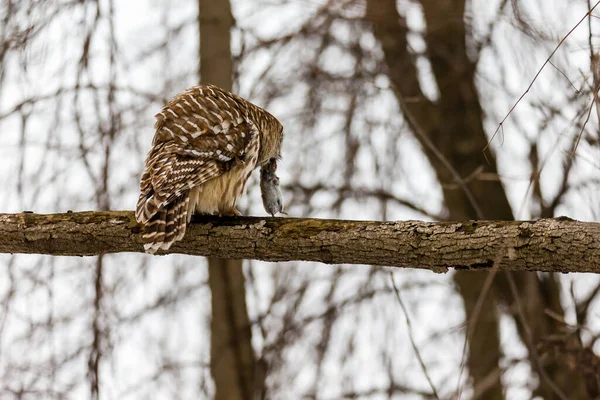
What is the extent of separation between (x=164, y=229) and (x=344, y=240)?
36.3 inches

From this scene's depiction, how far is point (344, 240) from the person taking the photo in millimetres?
3641

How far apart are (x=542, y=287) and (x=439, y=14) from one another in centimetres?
248

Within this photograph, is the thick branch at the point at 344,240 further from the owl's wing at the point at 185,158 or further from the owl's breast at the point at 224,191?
the owl's breast at the point at 224,191

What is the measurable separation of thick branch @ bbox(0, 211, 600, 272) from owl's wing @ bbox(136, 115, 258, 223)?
0.57ft

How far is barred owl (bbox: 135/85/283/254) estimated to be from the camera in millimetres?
4051

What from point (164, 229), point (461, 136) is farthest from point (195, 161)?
A: point (461, 136)

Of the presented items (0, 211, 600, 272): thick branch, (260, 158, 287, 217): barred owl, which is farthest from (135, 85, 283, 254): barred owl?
(260, 158, 287, 217): barred owl

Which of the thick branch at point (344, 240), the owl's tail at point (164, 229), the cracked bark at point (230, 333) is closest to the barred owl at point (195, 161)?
the owl's tail at point (164, 229)

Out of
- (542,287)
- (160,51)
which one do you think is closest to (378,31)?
(160,51)

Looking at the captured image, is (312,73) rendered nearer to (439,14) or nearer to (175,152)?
(439,14)

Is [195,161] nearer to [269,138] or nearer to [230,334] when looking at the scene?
[269,138]

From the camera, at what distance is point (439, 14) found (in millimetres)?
6852

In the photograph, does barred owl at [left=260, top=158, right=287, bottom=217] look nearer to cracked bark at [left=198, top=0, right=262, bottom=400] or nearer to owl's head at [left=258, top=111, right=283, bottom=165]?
owl's head at [left=258, top=111, right=283, bottom=165]

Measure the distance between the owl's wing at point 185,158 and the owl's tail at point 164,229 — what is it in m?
0.04
